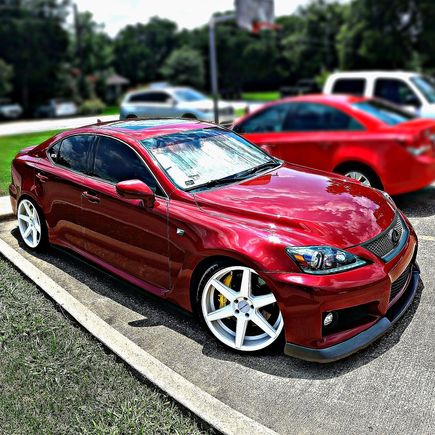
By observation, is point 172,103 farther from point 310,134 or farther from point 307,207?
point 307,207

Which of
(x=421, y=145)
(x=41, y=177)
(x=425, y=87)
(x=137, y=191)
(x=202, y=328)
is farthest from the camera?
(x=425, y=87)

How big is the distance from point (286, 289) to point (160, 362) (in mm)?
945

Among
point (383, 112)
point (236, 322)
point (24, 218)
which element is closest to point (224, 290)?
point (236, 322)

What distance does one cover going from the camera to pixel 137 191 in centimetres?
372

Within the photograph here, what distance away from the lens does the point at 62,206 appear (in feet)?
15.8

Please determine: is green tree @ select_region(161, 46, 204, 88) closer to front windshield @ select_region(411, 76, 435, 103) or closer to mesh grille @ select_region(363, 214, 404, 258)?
front windshield @ select_region(411, 76, 435, 103)

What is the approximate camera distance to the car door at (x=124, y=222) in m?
3.82

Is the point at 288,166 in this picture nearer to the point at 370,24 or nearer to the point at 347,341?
the point at 347,341

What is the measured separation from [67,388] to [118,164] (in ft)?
6.23

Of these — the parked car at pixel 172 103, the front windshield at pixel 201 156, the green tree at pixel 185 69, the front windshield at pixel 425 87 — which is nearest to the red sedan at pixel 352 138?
the front windshield at pixel 201 156

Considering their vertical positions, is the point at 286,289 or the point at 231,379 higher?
the point at 286,289

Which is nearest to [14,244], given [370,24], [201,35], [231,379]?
[231,379]

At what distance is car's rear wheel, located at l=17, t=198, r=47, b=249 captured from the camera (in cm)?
526

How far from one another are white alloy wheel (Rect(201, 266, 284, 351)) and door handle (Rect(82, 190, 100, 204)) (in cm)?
141
